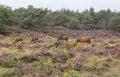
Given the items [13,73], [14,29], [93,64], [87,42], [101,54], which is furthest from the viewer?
[14,29]

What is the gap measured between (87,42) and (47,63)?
11.3 m

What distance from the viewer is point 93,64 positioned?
16266mm

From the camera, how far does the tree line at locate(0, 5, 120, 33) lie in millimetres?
51487

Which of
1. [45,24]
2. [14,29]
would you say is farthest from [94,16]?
[14,29]

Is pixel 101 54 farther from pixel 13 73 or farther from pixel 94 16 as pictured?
pixel 94 16

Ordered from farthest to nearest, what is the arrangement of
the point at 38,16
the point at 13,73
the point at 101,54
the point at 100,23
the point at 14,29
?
the point at 100,23 < the point at 38,16 < the point at 14,29 < the point at 101,54 < the point at 13,73

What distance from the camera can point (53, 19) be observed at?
67.7 m

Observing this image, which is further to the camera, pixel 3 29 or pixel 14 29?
pixel 14 29

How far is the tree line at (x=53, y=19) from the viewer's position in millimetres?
51487

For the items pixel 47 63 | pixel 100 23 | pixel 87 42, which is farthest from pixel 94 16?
pixel 47 63

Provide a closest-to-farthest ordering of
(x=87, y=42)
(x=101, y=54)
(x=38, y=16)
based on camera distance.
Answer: (x=101, y=54)
(x=87, y=42)
(x=38, y=16)

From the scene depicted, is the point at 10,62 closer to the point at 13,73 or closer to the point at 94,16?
the point at 13,73

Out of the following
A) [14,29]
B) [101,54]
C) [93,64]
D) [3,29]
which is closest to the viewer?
[93,64]

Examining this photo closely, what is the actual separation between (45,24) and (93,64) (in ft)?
140
